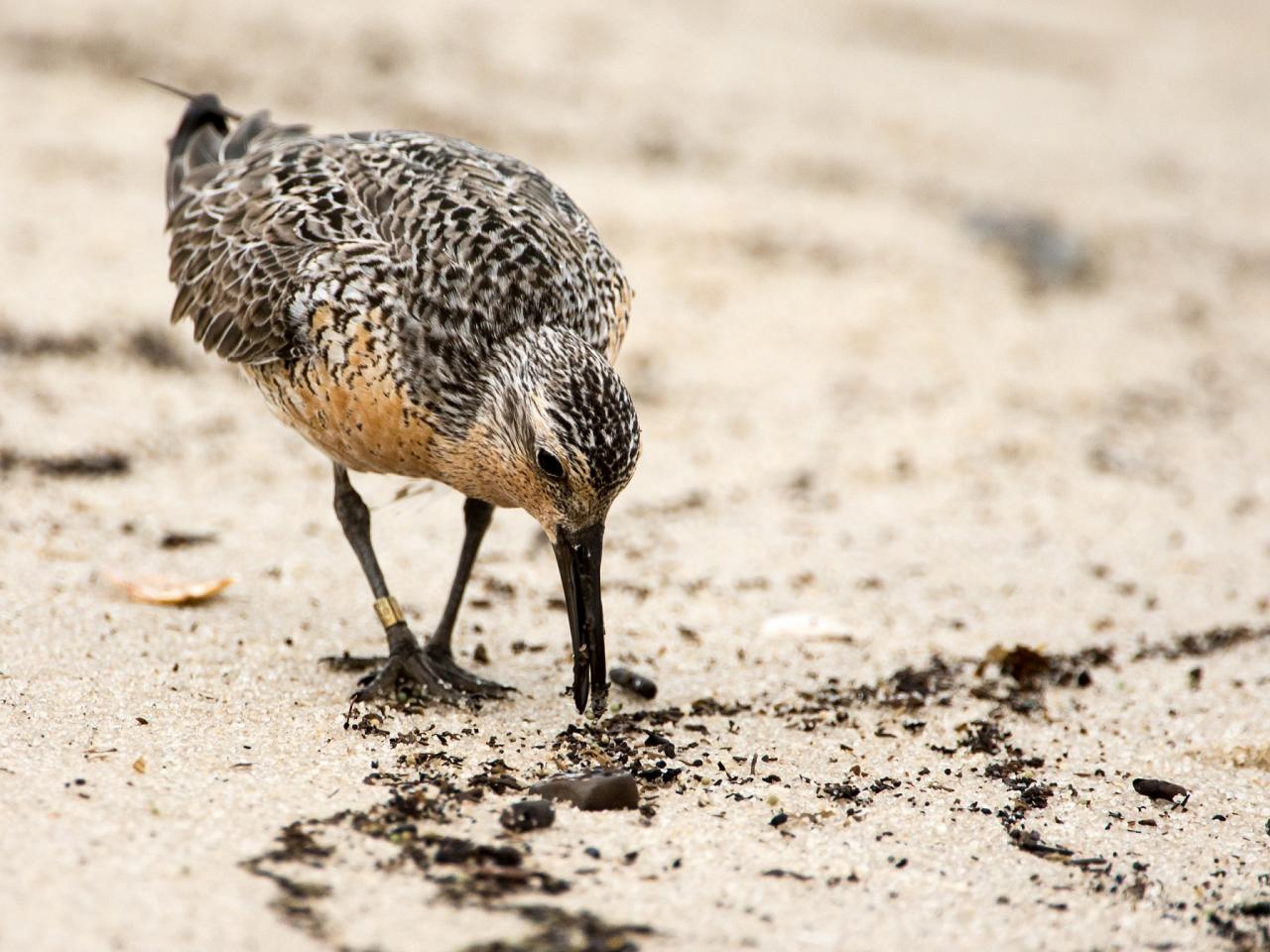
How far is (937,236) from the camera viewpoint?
12914mm

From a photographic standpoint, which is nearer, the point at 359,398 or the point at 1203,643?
the point at 359,398

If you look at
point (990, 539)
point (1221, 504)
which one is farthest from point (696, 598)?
point (1221, 504)

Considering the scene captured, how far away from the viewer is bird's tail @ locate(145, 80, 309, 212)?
7.18m

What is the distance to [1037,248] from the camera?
13.0 metres

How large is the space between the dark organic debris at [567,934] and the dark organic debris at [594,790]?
0.76 m

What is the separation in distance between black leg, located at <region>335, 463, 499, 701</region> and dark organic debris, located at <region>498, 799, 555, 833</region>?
4.26 ft

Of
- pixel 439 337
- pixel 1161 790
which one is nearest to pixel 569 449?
pixel 439 337

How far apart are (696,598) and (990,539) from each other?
213cm

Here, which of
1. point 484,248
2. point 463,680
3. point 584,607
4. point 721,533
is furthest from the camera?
point 721,533

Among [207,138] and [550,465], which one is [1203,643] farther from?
[207,138]

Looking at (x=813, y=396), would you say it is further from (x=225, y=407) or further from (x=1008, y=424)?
(x=225, y=407)

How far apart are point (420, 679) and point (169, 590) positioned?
149 cm

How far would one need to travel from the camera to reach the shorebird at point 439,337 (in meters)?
5.18

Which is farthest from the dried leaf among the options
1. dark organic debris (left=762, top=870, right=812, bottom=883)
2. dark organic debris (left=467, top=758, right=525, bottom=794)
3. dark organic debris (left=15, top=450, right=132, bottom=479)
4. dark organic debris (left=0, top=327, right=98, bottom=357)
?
dark organic debris (left=0, top=327, right=98, bottom=357)
